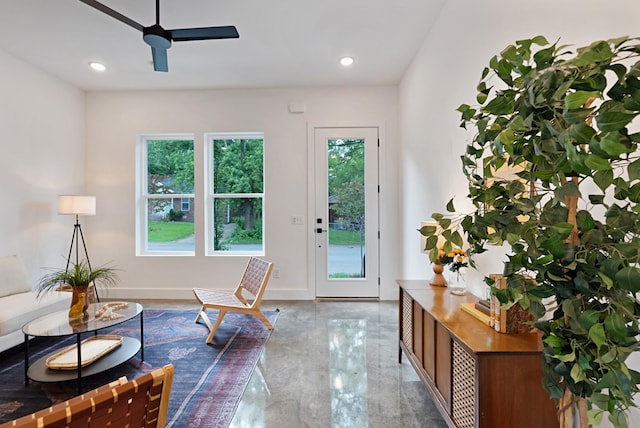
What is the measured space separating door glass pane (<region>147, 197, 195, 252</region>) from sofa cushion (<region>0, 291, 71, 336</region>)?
5.03ft

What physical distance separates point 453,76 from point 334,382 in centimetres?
250

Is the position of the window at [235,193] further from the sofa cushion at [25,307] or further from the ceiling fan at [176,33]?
the ceiling fan at [176,33]

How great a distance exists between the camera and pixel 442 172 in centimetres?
265

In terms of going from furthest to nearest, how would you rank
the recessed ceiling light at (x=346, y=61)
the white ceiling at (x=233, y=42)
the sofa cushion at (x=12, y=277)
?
1. the recessed ceiling light at (x=346, y=61)
2. the sofa cushion at (x=12, y=277)
3. the white ceiling at (x=233, y=42)

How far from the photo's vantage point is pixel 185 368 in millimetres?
2451

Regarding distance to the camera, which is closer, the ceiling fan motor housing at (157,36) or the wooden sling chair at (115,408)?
the wooden sling chair at (115,408)

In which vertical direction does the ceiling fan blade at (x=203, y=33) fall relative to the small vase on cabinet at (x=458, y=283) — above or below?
above

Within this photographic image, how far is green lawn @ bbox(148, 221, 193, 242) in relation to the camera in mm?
4498

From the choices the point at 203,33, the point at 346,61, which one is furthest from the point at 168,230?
the point at 346,61

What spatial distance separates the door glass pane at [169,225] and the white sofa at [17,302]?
1515 mm

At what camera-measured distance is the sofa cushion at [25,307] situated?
2482 mm

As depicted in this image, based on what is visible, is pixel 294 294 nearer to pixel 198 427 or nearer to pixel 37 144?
pixel 198 427

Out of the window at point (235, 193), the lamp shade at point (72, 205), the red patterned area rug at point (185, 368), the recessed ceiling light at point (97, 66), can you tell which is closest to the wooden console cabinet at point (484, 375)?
the red patterned area rug at point (185, 368)

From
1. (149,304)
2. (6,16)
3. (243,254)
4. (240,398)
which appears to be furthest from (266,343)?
(6,16)
